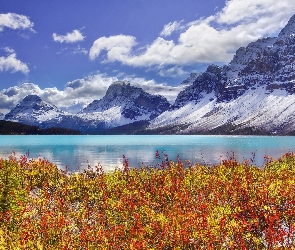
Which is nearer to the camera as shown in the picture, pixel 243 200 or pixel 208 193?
pixel 243 200

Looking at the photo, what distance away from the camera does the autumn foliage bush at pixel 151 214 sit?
433 inches

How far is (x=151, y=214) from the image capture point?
13.4 meters

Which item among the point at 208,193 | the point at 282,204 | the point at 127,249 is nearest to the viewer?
the point at 127,249

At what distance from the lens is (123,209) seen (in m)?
14.3

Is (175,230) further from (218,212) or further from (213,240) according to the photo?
(218,212)

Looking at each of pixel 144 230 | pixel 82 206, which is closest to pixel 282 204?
pixel 144 230

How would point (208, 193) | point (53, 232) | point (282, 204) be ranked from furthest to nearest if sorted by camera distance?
point (208, 193), point (282, 204), point (53, 232)

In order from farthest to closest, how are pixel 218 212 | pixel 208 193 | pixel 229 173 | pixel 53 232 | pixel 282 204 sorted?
pixel 229 173
pixel 208 193
pixel 282 204
pixel 218 212
pixel 53 232

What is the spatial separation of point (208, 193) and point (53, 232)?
884 centimetres

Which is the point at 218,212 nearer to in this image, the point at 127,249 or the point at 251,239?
the point at 251,239

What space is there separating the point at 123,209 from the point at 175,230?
11.7 feet

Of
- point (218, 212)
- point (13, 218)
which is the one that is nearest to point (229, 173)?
point (218, 212)

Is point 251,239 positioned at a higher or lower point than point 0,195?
lower

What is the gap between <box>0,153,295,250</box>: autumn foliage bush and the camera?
36.1 ft
